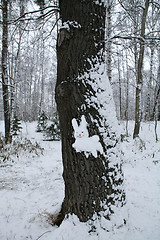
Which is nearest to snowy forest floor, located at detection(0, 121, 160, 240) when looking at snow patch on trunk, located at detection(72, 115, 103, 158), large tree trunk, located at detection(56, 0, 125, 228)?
large tree trunk, located at detection(56, 0, 125, 228)

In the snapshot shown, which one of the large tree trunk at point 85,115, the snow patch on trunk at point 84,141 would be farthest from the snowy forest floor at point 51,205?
the snow patch on trunk at point 84,141

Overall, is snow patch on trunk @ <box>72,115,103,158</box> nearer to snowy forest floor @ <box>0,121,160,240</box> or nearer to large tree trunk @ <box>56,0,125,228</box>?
large tree trunk @ <box>56,0,125,228</box>

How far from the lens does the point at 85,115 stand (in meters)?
1.39

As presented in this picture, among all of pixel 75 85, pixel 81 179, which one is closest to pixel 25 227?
pixel 81 179

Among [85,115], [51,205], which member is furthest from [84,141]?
[51,205]

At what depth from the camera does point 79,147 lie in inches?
53.2

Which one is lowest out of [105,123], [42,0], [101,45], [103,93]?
[105,123]

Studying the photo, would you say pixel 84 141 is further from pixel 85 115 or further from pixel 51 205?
pixel 51 205

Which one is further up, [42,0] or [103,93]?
[42,0]

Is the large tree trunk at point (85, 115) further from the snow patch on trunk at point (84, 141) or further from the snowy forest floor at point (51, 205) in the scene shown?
the snowy forest floor at point (51, 205)

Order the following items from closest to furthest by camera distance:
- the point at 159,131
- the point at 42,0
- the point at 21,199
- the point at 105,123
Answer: the point at 105,123
the point at 21,199
the point at 42,0
the point at 159,131

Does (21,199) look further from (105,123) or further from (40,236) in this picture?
(105,123)

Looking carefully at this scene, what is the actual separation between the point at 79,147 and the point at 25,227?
124 cm

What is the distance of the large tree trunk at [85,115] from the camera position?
4.44ft
